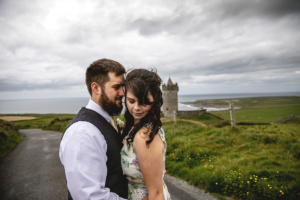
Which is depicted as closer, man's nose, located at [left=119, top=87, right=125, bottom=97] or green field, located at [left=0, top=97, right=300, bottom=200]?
man's nose, located at [left=119, top=87, right=125, bottom=97]

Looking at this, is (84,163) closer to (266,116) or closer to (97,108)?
(97,108)

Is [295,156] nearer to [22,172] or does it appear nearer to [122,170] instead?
[122,170]

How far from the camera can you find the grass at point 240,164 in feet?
13.0

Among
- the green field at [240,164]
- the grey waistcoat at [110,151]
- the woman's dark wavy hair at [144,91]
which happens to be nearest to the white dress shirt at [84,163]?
the grey waistcoat at [110,151]

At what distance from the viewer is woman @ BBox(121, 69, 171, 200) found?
1.69m

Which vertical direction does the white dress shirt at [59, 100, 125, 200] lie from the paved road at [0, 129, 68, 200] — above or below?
above

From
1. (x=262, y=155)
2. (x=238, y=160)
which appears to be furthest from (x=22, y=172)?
(x=262, y=155)

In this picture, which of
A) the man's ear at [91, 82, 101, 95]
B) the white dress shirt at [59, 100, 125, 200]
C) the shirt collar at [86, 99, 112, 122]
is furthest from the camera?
the man's ear at [91, 82, 101, 95]

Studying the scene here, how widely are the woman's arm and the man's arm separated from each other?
1.24 ft

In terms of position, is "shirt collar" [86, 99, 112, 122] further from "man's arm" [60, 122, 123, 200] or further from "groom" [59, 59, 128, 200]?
"man's arm" [60, 122, 123, 200]

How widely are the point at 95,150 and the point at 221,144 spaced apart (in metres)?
6.92

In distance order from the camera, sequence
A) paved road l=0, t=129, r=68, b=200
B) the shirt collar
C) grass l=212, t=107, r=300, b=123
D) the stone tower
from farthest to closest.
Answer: the stone tower → grass l=212, t=107, r=300, b=123 → paved road l=0, t=129, r=68, b=200 → the shirt collar

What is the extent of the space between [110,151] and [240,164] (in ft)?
16.5

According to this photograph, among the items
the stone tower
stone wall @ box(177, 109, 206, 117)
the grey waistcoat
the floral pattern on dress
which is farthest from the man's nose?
the stone tower
